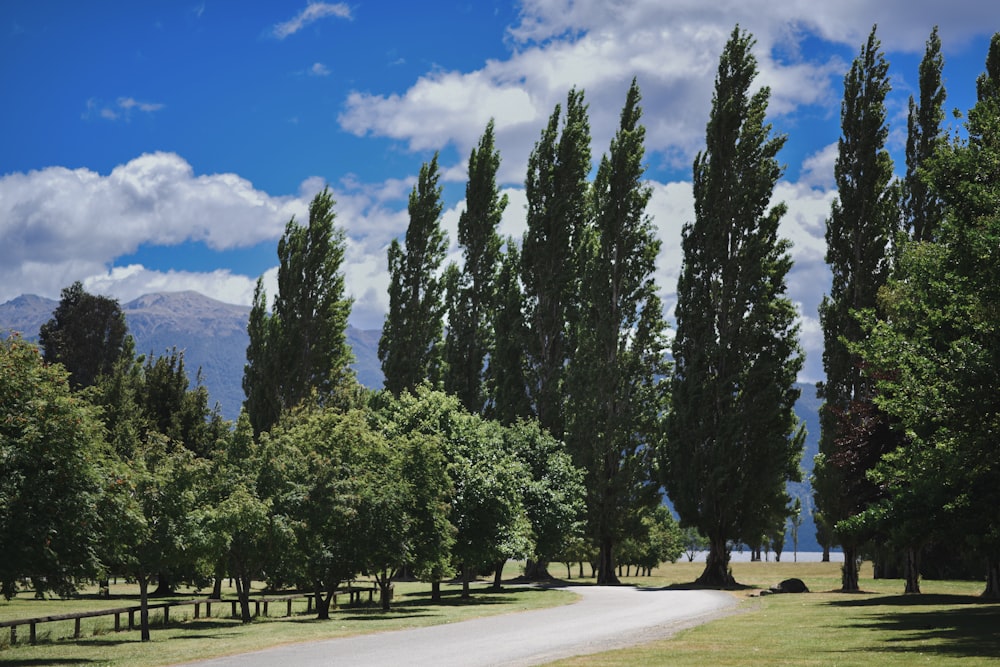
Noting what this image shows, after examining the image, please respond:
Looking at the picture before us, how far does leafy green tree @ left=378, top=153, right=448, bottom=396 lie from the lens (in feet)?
221

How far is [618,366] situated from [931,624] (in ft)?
101

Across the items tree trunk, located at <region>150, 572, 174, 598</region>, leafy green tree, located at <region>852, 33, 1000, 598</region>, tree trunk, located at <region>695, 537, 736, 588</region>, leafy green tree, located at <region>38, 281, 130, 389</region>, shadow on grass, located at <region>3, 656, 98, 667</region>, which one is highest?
leafy green tree, located at <region>38, 281, 130, 389</region>

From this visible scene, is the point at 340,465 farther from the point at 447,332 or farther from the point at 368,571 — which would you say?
the point at 447,332

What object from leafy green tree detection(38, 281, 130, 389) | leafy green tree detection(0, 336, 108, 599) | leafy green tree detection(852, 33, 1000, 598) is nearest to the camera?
leafy green tree detection(0, 336, 108, 599)

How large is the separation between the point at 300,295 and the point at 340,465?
34.0m

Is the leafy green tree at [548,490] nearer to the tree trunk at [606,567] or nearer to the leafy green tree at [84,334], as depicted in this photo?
the tree trunk at [606,567]

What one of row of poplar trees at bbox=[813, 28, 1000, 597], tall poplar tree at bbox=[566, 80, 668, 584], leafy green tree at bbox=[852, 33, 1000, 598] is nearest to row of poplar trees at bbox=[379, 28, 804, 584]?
tall poplar tree at bbox=[566, 80, 668, 584]

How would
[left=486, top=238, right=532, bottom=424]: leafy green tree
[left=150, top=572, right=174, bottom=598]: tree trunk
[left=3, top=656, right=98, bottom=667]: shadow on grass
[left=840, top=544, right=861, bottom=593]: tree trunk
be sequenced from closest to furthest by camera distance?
[left=3, top=656, right=98, bottom=667]: shadow on grass < [left=840, top=544, right=861, bottom=593]: tree trunk < [left=150, top=572, right=174, bottom=598]: tree trunk < [left=486, top=238, right=532, bottom=424]: leafy green tree

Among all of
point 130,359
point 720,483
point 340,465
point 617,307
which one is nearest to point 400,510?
point 340,465

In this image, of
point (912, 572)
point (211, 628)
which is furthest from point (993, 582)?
point (211, 628)

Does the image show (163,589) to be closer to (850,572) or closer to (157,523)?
(157,523)

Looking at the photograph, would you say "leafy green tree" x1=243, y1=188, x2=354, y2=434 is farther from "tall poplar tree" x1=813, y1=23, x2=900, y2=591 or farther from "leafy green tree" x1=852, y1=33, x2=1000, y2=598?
"leafy green tree" x1=852, y1=33, x2=1000, y2=598

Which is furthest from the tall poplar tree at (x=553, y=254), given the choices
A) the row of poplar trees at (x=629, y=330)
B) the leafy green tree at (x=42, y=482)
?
the leafy green tree at (x=42, y=482)

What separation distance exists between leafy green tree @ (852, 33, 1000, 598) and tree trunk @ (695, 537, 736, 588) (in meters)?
20.1
